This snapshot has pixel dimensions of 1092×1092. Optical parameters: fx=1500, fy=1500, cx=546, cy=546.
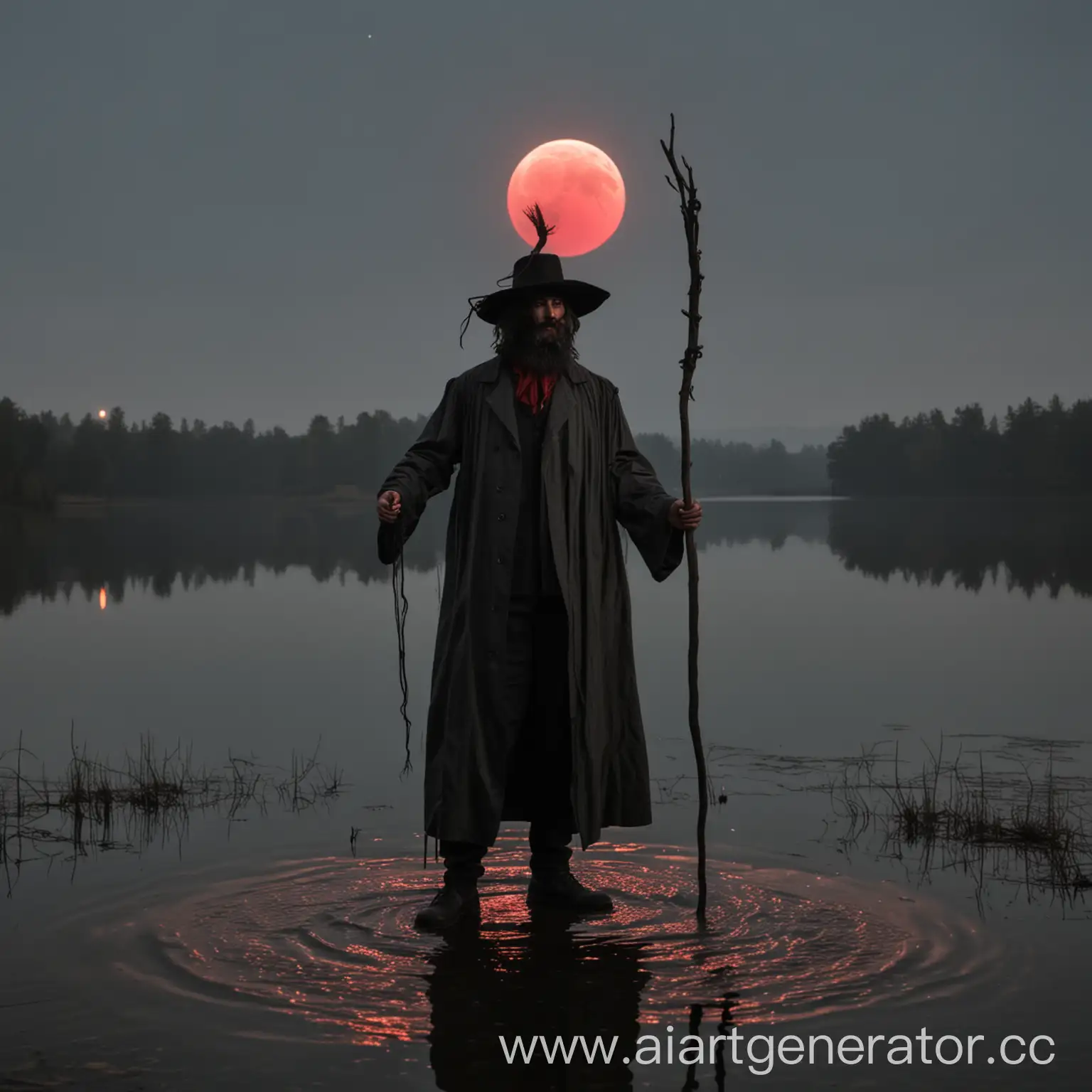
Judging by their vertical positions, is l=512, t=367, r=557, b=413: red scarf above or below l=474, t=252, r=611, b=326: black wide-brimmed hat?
below

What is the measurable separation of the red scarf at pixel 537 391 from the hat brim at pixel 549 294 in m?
0.31

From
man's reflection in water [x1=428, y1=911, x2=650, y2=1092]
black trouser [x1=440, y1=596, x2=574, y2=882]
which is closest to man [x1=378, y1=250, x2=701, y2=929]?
black trouser [x1=440, y1=596, x2=574, y2=882]

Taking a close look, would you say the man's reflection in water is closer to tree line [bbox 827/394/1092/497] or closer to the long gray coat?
the long gray coat

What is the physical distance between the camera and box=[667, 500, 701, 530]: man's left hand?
5.86 metres

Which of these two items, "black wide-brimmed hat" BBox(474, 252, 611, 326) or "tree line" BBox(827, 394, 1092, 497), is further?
"tree line" BBox(827, 394, 1092, 497)

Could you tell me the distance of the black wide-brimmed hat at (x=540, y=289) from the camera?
6195 millimetres

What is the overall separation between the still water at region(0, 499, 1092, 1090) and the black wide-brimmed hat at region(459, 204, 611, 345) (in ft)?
7.89

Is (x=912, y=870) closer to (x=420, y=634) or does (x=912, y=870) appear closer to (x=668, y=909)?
(x=668, y=909)

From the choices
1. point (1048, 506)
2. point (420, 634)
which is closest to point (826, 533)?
point (420, 634)

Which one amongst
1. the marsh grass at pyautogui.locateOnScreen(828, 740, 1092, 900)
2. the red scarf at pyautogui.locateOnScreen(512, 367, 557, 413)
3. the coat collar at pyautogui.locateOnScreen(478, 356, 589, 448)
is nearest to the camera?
the coat collar at pyautogui.locateOnScreen(478, 356, 589, 448)

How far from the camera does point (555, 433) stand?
6.09 metres

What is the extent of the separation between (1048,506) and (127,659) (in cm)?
11093

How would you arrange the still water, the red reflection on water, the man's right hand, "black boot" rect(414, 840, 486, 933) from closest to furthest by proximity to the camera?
the still water
the red reflection on water
"black boot" rect(414, 840, 486, 933)
the man's right hand

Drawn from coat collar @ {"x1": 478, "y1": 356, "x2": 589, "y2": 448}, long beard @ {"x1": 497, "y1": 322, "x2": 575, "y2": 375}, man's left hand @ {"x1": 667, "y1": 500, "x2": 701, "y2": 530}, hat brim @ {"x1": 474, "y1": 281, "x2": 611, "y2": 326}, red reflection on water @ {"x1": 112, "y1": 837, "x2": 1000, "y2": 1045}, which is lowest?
red reflection on water @ {"x1": 112, "y1": 837, "x2": 1000, "y2": 1045}
